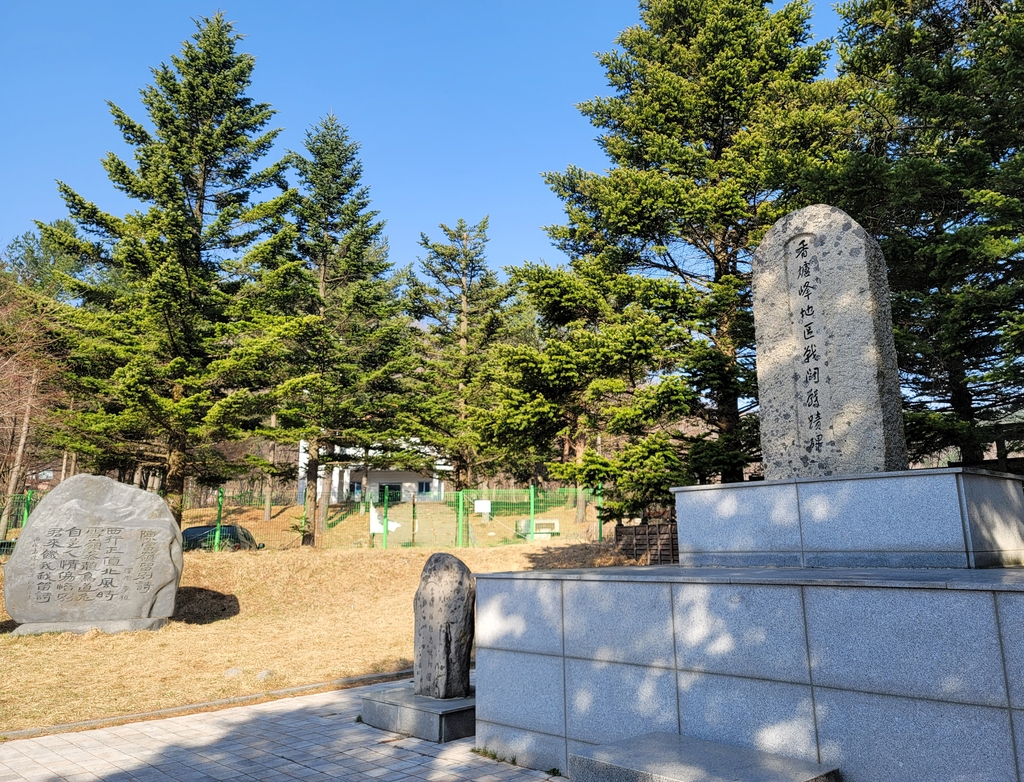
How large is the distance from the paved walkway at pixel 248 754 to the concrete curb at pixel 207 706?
0.64 ft

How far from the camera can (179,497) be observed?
19.7 m

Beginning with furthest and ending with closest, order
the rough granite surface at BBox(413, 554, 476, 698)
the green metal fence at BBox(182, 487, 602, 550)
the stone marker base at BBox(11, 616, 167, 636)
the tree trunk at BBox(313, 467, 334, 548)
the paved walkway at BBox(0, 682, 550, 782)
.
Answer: the tree trunk at BBox(313, 467, 334, 548), the green metal fence at BBox(182, 487, 602, 550), the stone marker base at BBox(11, 616, 167, 636), the rough granite surface at BBox(413, 554, 476, 698), the paved walkway at BBox(0, 682, 550, 782)

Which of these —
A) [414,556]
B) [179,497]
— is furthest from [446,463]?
[179,497]

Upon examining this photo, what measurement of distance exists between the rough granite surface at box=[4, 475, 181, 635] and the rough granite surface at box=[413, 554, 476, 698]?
27.1 ft

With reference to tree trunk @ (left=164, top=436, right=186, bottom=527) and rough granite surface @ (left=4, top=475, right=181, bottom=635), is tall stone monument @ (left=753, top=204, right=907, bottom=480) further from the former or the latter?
tree trunk @ (left=164, top=436, right=186, bottom=527)

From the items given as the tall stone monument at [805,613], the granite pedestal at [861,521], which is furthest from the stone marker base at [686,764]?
the granite pedestal at [861,521]

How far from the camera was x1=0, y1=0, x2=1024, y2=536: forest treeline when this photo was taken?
11.8 metres

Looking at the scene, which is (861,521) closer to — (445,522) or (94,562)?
(94,562)

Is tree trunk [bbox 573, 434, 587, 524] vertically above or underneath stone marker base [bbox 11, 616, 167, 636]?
above

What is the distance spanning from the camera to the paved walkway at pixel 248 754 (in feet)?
18.1

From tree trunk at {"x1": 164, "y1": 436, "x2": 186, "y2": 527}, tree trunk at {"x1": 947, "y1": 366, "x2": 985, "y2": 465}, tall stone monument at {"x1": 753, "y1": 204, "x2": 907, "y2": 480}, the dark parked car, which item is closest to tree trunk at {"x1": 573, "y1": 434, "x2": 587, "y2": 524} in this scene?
the dark parked car

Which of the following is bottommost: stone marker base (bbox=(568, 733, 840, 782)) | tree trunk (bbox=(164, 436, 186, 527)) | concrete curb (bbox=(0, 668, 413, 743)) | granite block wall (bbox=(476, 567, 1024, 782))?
concrete curb (bbox=(0, 668, 413, 743))

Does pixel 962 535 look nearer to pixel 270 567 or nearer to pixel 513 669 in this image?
pixel 513 669

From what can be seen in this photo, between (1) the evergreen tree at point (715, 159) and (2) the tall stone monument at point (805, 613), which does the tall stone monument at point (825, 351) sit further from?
(1) the evergreen tree at point (715, 159)
